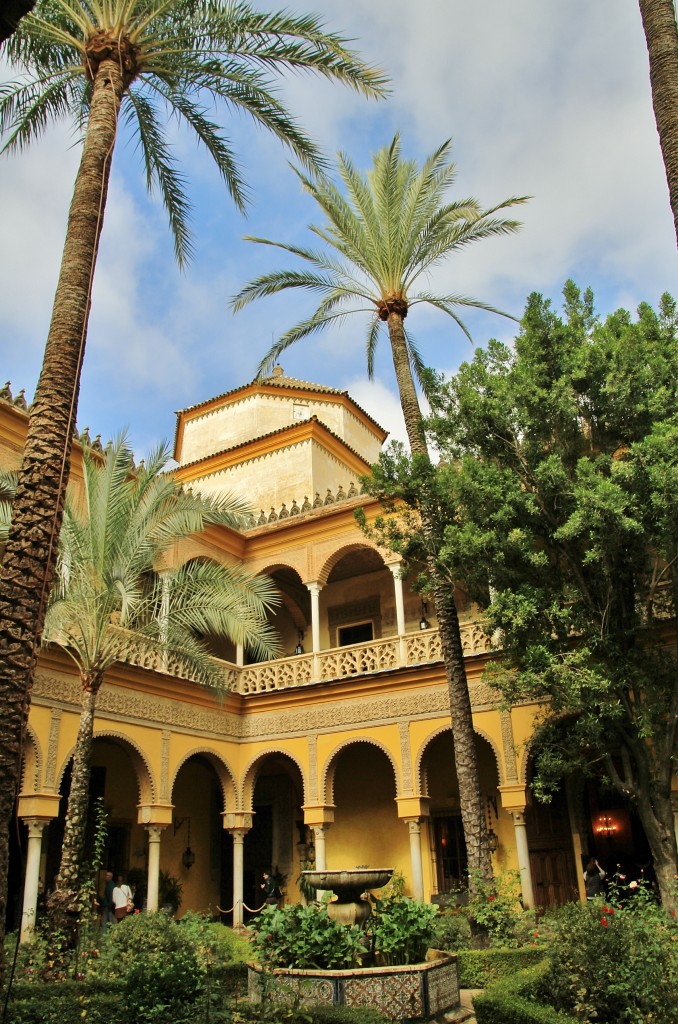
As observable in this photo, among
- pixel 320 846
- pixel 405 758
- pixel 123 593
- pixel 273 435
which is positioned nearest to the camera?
pixel 123 593

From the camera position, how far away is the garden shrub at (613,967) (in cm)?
529

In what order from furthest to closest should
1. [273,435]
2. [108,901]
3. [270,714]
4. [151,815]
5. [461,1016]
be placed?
[273,435] → [270,714] → [151,815] → [108,901] → [461,1016]

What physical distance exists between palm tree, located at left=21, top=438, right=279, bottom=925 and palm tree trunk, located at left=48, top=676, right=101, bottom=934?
0.01m

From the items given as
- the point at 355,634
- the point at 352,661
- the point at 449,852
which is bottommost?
the point at 449,852

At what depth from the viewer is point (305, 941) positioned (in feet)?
22.1

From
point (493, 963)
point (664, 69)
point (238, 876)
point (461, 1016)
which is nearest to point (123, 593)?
point (461, 1016)

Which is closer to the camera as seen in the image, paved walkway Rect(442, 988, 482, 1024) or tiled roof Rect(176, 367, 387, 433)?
paved walkway Rect(442, 988, 482, 1024)

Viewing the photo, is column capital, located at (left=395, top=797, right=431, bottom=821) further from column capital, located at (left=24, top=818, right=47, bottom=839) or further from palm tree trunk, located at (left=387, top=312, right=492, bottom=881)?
column capital, located at (left=24, top=818, right=47, bottom=839)

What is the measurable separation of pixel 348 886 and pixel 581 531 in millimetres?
4323

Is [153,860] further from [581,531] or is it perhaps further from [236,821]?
[581,531]

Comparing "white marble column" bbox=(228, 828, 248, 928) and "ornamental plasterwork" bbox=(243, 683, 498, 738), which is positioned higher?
"ornamental plasterwork" bbox=(243, 683, 498, 738)

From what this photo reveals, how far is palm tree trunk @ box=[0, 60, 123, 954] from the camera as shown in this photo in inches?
193

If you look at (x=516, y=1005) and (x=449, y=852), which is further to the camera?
(x=449, y=852)

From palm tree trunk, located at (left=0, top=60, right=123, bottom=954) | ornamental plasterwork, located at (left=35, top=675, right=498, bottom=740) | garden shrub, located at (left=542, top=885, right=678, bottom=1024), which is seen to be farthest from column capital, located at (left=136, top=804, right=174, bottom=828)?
palm tree trunk, located at (left=0, top=60, right=123, bottom=954)
